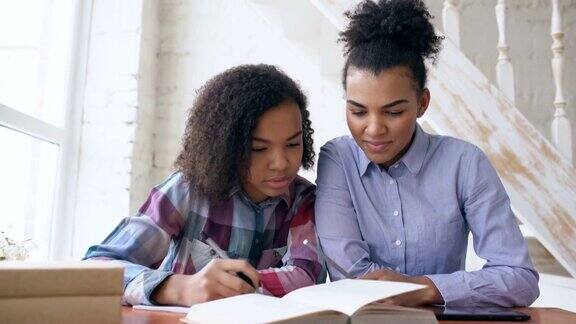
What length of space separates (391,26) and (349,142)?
0.87 feet

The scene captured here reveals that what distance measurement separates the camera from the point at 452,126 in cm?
159

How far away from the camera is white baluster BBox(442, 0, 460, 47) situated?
167cm

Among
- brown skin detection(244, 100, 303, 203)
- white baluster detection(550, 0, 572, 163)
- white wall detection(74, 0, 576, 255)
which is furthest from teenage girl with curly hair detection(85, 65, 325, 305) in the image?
white wall detection(74, 0, 576, 255)

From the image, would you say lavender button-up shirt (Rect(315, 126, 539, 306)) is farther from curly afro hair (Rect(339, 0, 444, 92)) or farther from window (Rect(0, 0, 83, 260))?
window (Rect(0, 0, 83, 260))

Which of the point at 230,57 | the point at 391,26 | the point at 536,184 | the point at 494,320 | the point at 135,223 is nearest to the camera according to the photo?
the point at 494,320

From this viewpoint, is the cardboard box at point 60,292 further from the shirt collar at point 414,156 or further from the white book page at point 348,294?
the shirt collar at point 414,156

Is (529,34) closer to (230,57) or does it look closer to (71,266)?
(230,57)

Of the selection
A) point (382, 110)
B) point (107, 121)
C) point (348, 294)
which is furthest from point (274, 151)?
point (107, 121)

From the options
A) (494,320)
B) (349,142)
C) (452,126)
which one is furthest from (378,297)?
(452,126)

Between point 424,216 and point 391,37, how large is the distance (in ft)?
1.23

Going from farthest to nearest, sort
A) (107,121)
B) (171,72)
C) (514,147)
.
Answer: (171,72) < (107,121) < (514,147)

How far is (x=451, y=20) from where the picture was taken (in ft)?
5.51

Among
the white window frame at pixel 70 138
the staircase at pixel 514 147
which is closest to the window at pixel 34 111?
the white window frame at pixel 70 138

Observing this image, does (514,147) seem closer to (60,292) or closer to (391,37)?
(391,37)
